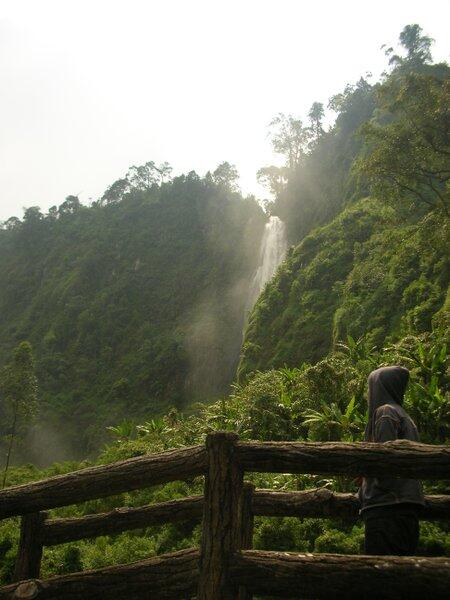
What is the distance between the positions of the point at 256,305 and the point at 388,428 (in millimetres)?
31020

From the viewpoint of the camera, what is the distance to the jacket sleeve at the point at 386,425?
3883mm

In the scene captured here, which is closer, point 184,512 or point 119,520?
point 119,520

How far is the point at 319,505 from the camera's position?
4.98m

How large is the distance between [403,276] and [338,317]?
3599 millimetres

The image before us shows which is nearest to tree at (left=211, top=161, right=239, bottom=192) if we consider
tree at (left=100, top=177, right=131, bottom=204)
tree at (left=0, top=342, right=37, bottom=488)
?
tree at (left=100, top=177, right=131, bottom=204)

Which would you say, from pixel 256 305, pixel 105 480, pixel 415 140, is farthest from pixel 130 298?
pixel 105 480

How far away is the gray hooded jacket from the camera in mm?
3762

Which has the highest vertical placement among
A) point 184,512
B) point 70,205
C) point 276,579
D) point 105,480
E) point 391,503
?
point 70,205

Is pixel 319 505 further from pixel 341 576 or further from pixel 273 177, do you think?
pixel 273 177

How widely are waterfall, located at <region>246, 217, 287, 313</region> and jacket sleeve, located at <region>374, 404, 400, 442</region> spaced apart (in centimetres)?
3862

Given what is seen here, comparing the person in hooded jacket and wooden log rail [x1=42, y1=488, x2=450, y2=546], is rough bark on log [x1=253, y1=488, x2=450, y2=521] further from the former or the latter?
the person in hooded jacket

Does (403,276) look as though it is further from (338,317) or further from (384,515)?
(384,515)

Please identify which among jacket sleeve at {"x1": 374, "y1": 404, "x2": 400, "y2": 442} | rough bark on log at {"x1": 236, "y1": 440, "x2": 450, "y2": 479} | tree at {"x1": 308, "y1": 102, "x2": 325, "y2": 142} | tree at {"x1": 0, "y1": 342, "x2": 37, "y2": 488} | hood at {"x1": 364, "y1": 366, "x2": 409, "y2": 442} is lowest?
tree at {"x1": 0, "y1": 342, "x2": 37, "y2": 488}

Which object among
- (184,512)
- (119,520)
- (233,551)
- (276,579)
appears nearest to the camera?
(276,579)
